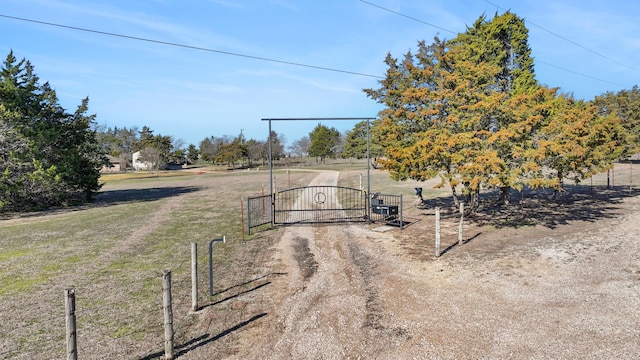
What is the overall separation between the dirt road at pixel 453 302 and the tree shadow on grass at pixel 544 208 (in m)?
3.22

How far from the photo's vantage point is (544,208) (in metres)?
18.3

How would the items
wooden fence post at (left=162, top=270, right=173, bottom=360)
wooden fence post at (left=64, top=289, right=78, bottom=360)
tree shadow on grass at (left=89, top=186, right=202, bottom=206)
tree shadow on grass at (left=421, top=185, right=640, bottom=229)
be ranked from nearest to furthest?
wooden fence post at (left=64, top=289, right=78, bottom=360)
wooden fence post at (left=162, top=270, right=173, bottom=360)
tree shadow on grass at (left=421, top=185, right=640, bottom=229)
tree shadow on grass at (left=89, top=186, right=202, bottom=206)

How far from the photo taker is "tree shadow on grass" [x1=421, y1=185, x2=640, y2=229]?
15.3 meters

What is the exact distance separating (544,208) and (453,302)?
48.3ft

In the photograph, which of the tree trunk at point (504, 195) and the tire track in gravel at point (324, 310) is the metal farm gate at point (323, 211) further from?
the tree trunk at point (504, 195)

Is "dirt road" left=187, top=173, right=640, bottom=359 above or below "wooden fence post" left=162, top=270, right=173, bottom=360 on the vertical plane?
below

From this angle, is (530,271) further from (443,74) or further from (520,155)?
(443,74)

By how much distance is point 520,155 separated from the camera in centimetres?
1155

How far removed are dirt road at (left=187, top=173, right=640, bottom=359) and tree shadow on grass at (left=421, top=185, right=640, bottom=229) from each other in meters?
3.22

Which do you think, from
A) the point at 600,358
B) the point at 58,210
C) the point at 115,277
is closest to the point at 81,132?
the point at 58,210

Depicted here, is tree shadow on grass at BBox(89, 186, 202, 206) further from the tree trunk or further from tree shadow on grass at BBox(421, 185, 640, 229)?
the tree trunk

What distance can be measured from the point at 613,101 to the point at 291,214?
66.3 m

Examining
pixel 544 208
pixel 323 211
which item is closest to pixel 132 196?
pixel 323 211

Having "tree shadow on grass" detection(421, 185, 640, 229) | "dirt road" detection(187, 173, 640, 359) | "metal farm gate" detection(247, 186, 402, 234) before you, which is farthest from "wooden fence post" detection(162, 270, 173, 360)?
"tree shadow on grass" detection(421, 185, 640, 229)
